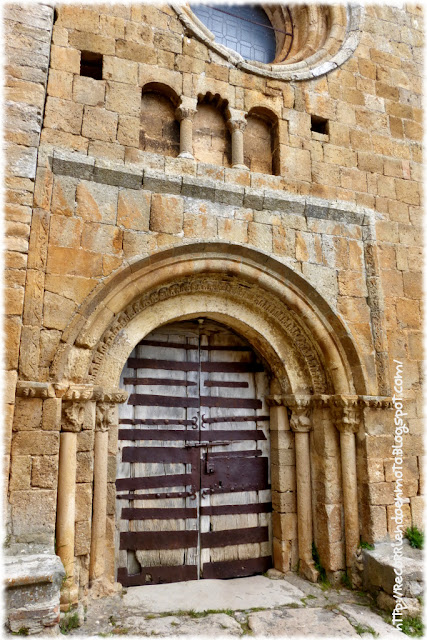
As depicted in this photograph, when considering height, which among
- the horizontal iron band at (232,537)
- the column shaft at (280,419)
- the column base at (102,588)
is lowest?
the column base at (102,588)

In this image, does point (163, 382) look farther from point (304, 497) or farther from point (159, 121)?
point (159, 121)

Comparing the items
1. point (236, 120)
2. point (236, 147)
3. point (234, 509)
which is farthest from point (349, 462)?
point (236, 120)

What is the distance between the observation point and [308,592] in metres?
4.05

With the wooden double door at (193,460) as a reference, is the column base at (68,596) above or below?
below

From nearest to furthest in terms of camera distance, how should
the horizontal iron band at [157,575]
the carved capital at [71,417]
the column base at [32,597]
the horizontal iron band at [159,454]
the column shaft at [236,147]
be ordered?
1. the column base at [32,597]
2. the carved capital at [71,417]
3. the horizontal iron band at [157,575]
4. the horizontal iron band at [159,454]
5. the column shaft at [236,147]

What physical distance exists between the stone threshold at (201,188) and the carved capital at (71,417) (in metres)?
1.94

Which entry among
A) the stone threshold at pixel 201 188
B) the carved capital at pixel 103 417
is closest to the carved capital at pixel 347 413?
the stone threshold at pixel 201 188

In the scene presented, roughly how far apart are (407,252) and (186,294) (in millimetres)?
2573

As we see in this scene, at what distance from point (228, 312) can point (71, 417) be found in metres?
1.83

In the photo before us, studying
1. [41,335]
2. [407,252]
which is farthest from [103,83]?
[407,252]

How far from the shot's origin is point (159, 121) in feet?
15.0

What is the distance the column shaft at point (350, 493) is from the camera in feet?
13.8

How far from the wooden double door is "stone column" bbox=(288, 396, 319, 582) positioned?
36 centimetres

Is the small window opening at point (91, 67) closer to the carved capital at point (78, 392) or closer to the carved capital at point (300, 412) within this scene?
the carved capital at point (78, 392)
